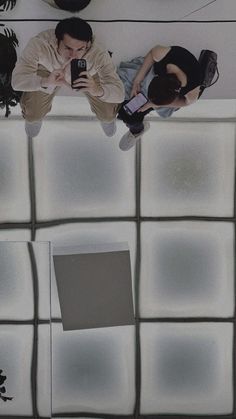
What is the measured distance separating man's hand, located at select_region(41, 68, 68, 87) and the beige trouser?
0.82 ft

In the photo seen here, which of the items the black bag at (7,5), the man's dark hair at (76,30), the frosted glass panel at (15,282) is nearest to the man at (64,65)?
the man's dark hair at (76,30)

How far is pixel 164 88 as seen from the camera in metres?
3.66

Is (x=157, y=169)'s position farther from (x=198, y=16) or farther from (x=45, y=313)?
(x=45, y=313)

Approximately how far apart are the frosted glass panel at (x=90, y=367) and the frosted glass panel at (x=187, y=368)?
175 millimetres

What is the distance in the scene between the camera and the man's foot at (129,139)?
439 centimetres

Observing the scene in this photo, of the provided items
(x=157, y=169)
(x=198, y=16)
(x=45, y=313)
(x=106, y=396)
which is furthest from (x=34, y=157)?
(x=106, y=396)

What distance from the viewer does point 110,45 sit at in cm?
421

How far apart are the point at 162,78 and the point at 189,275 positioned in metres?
1.87

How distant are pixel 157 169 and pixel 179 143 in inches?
11.4

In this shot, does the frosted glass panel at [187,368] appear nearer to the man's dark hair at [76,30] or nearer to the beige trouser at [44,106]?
the beige trouser at [44,106]

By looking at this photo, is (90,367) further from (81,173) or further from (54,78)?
(54,78)

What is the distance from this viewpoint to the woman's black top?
378 centimetres

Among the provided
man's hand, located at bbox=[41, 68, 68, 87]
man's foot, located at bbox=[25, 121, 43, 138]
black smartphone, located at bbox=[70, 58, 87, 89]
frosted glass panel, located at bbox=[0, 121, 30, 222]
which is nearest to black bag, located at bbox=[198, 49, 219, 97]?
black smartphone, located at bbox=[70, 58, 87, 89]

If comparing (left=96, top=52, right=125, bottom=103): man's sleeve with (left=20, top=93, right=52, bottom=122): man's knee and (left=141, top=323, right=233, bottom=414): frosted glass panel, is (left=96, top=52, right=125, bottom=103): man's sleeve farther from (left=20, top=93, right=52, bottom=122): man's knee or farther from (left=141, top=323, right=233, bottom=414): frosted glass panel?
(left=141, top=323, right=233, bottom=414): frosted glass panel
